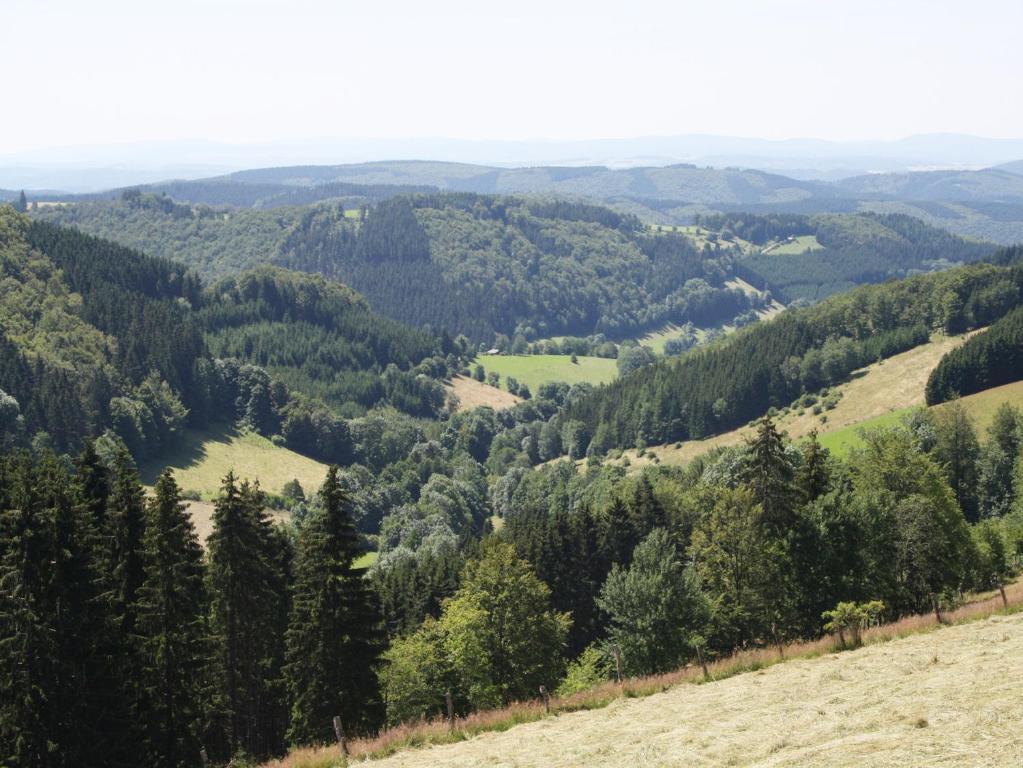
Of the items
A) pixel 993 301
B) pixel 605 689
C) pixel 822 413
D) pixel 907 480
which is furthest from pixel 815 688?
pixel 993 301

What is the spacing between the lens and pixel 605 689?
34281 mm

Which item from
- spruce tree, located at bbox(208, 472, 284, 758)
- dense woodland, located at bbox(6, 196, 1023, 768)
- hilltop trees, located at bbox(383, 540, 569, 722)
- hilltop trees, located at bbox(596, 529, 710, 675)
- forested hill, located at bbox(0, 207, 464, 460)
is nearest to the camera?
dense woodland, located at bbox(6, 196, 1023, 768)

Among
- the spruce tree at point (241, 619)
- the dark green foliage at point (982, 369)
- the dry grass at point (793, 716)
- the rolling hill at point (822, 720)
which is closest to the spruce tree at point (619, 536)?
the spruce tree at point (241, 619)

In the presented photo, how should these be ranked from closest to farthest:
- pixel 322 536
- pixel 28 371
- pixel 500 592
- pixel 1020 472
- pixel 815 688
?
1. pixel 815 688
2. pixel 322 536
3. pixel 500 592
4. pixel 1020 472
5. pixel 28 371

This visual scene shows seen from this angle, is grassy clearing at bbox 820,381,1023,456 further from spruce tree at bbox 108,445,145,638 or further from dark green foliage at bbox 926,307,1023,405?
spruce tree at bbox 108,445,145,638

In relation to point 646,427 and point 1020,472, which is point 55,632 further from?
point 646,427

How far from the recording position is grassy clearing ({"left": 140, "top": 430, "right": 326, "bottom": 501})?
145m

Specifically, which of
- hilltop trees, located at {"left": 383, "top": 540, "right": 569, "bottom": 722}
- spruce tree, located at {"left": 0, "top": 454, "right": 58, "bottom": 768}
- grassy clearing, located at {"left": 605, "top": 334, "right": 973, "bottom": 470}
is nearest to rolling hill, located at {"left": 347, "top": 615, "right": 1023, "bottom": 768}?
spruce tree, located at {"left": 0, "top": 454, "right": 58, "bottom": 768}

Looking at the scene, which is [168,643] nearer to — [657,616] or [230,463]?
[657,616]

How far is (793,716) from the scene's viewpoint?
26.0 m

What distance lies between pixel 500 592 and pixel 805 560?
17.3 metres

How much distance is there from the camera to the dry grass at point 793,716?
21.9 meters

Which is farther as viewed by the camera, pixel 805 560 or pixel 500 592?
pixel 500 592

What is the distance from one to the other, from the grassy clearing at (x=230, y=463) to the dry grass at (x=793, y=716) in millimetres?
115033
